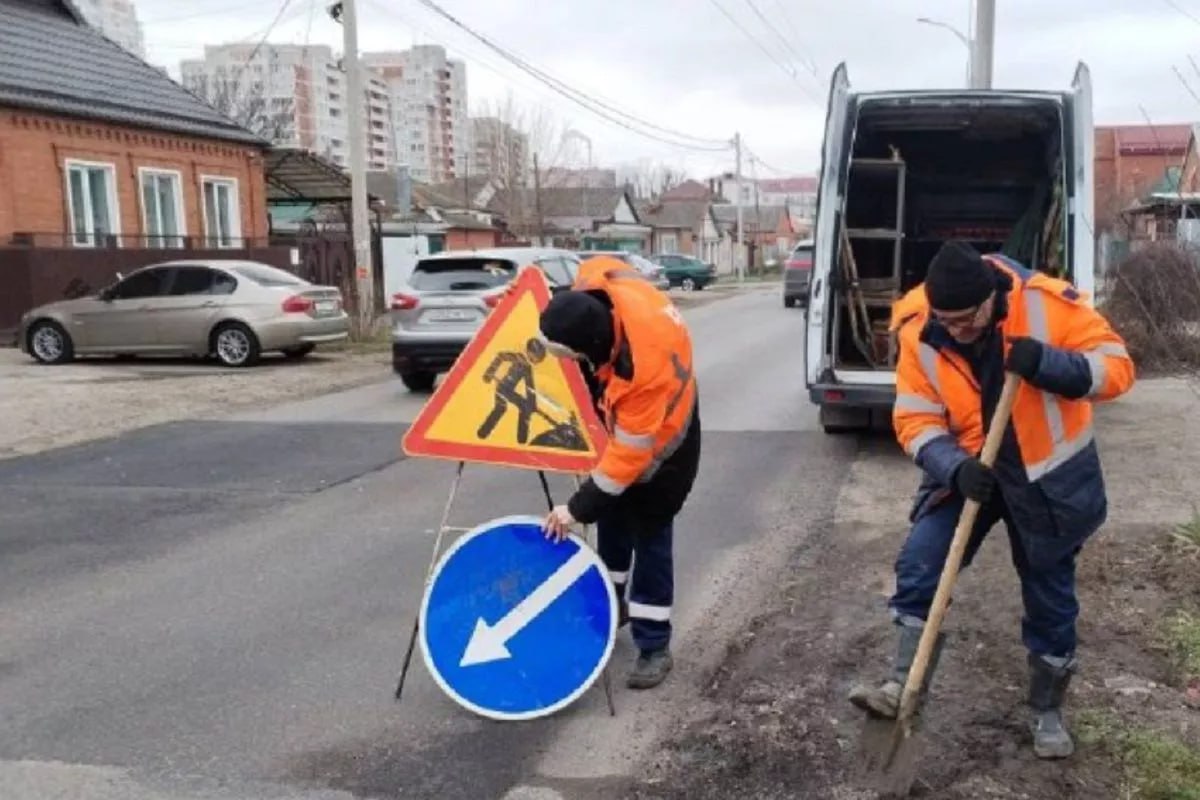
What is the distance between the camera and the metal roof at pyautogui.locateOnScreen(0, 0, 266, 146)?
2050 cm

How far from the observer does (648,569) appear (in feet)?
14.0

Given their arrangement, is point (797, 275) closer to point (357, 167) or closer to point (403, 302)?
point (357, 167)

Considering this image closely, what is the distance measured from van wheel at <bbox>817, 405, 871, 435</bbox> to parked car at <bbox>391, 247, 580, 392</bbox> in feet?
12.5

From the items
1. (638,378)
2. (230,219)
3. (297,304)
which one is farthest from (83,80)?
(638,378)

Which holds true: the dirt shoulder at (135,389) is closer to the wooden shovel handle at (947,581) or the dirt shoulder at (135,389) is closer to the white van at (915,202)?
the white van at (915,202)

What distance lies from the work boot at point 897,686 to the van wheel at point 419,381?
949 cm

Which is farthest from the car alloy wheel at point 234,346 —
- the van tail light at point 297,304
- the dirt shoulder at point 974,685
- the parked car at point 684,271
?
the parked car at point 684,271

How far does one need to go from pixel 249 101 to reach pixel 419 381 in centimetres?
4432

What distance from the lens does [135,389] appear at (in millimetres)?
13625

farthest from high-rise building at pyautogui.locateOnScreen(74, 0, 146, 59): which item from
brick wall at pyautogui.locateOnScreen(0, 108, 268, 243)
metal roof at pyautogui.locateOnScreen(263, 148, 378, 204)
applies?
brick wall at pyautogui.locateOnScreen(0, 108, 268, 243)

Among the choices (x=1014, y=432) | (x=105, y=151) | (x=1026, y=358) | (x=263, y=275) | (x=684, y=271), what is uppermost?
(x=105, y=151)

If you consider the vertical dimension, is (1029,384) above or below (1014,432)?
above

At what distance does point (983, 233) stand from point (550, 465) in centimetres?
758

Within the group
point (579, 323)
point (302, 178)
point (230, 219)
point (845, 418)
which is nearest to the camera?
point (579, 323)
